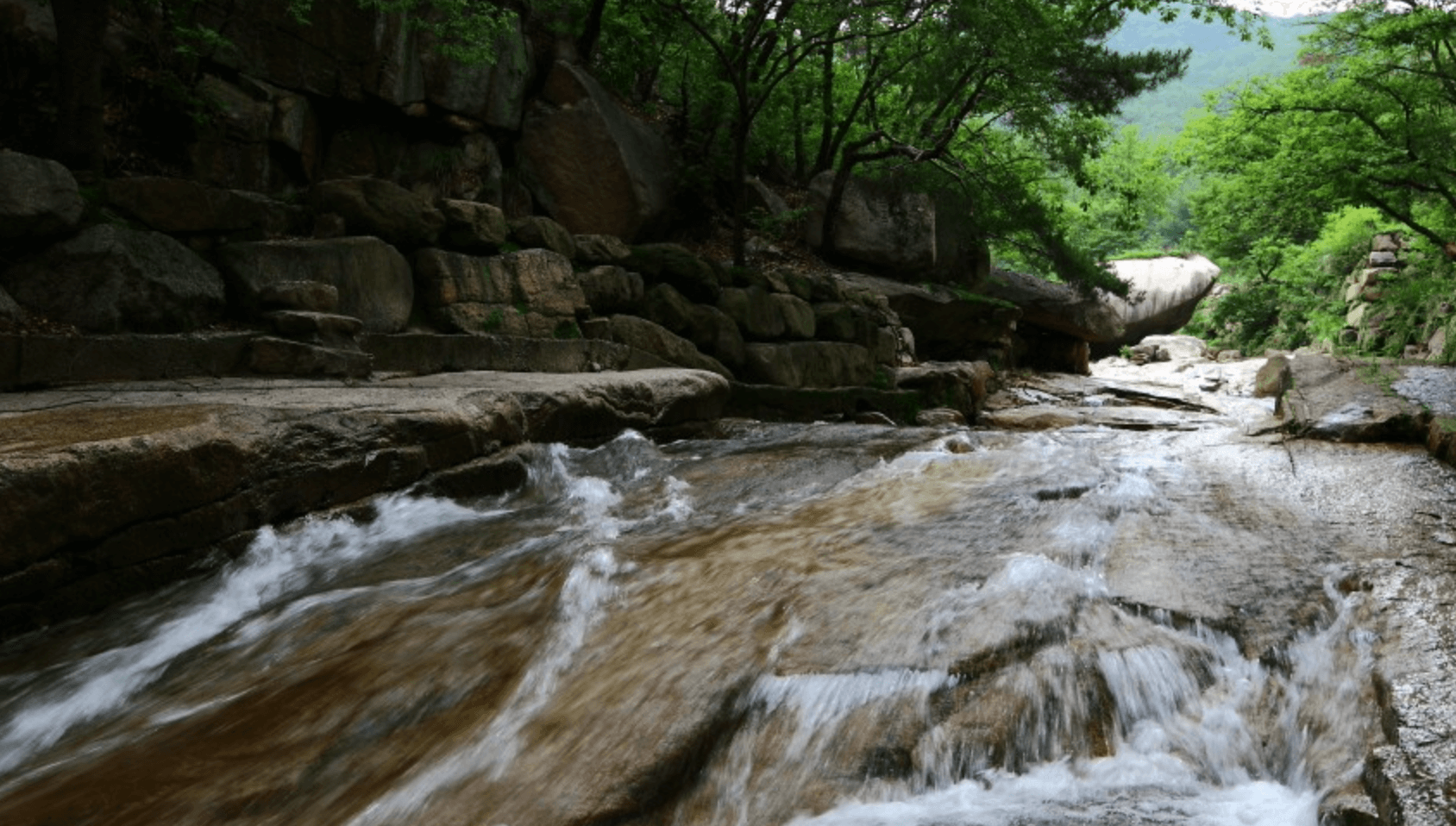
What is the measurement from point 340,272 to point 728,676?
5.92 m

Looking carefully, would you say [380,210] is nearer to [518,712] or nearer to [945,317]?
[518,712]

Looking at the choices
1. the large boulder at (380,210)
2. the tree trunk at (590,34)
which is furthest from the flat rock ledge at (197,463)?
the tree trunk at (590,34)

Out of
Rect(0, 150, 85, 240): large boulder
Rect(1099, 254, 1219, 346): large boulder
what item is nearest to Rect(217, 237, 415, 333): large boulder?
Rect(0, 150, 85, 240): large boulder

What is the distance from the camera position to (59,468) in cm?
286

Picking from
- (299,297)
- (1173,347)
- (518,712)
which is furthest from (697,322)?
(1173,347)

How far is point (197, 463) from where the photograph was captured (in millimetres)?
3324

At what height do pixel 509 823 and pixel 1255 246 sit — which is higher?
pixel 1255 246

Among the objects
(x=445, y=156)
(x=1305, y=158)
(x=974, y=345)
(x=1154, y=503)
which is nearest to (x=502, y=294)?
(x=445, y=156)

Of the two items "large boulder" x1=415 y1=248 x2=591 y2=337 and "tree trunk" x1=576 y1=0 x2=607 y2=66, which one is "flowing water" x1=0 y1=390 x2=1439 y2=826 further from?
"tree trunk" x1=576 y1=0 x2=607 y2=66

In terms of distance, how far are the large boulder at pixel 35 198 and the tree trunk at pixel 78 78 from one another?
1046mm

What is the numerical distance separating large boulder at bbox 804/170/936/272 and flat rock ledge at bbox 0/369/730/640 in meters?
10.4

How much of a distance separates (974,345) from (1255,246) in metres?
16.8

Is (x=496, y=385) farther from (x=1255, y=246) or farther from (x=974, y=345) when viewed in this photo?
(x=1255, y=246)

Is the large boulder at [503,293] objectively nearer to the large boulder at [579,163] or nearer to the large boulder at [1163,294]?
the large boulder at [579,163]
